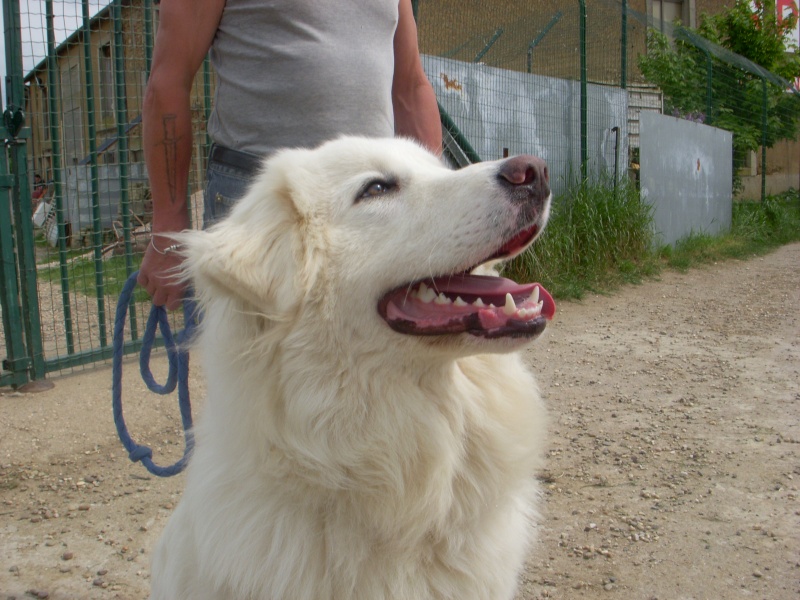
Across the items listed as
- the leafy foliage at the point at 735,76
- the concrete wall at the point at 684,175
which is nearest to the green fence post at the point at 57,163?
the concrete wall at the point at 684,175

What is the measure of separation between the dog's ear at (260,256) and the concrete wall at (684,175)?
25.4 feet

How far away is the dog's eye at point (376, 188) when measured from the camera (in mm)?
1868

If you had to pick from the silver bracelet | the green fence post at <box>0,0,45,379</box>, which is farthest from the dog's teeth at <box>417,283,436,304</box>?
the green fence post at <box>0,0,45,379</box>

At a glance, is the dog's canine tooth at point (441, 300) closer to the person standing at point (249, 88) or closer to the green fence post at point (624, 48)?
the person standing at point (249, 88)

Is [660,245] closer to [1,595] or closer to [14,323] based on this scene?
[14,323]

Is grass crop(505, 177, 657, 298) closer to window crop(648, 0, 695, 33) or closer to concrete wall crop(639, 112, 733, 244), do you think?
concrete wall crop(639, 112, 733, 244)

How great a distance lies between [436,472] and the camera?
1790mm

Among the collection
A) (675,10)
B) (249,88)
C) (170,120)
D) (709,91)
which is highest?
(675,10)

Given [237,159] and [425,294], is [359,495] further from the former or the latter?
[237,159]

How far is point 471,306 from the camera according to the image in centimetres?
175

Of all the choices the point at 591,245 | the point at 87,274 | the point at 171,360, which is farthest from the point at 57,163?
the point at 591,245

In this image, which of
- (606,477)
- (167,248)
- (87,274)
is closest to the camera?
(167,248)

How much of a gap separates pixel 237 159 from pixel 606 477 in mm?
2274

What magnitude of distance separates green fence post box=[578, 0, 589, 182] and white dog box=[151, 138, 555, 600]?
21.6ft
